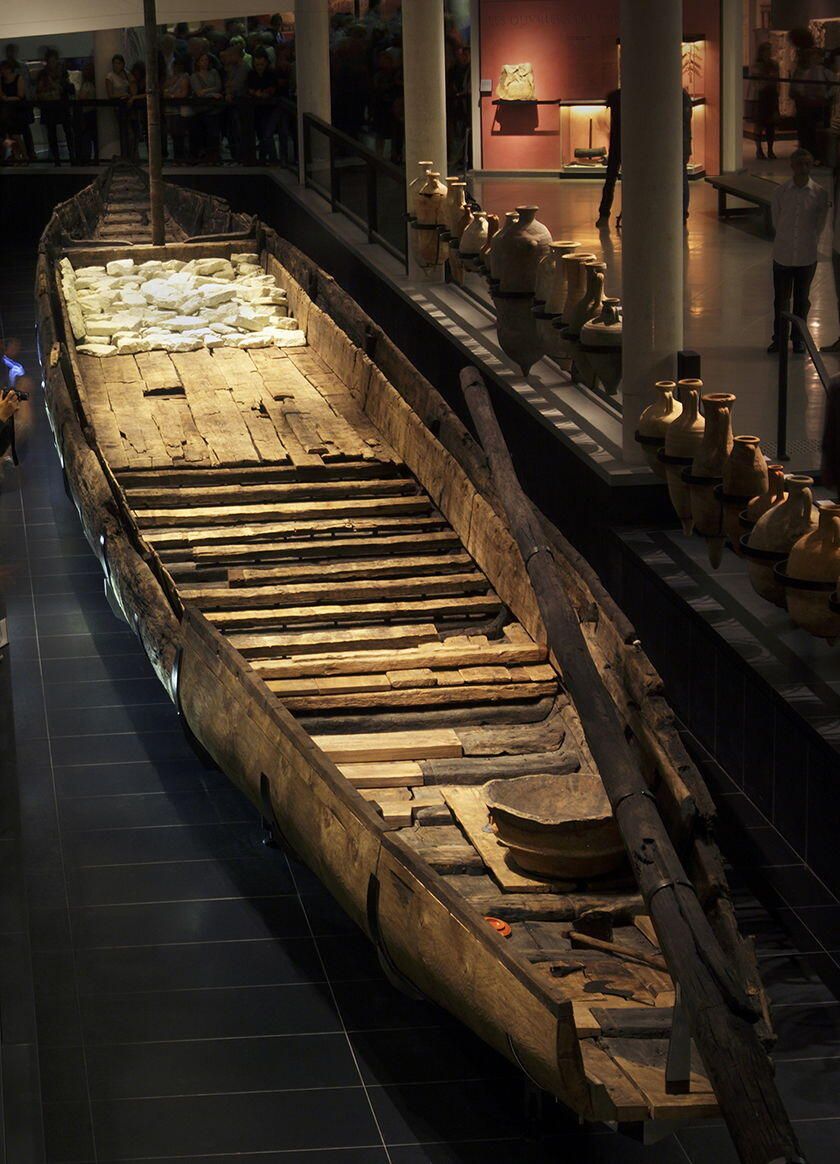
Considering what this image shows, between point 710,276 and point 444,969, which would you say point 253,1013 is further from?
point 710,276

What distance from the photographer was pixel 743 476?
7.60 metres

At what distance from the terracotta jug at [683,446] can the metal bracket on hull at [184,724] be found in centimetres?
229

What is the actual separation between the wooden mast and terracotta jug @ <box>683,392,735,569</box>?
9047mm

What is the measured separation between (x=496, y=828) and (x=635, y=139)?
414 centimetres

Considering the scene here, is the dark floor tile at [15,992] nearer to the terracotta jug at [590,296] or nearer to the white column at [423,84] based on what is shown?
the terracotta jug at [590,296]

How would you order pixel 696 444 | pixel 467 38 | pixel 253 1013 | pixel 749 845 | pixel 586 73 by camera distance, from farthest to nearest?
1. pixel 467 38
2. pixel 586 73
3. pixel 696 444
4. pixel 749 845
5. pixel 253 1013

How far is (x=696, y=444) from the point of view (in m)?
8.04

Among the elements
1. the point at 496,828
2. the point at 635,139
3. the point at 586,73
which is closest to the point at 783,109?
the point at 586,73

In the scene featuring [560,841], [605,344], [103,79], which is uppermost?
[103,79]

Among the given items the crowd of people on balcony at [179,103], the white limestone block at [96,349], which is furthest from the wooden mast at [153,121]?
the crowd of people on balcony at [179,103]

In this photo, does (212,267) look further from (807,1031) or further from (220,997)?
(807,1031)

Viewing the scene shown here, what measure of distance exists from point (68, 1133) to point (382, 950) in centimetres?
108

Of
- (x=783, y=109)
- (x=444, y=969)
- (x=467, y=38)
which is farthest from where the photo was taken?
(x=467, y=38)

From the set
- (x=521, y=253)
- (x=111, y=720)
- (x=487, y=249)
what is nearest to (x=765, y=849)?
(x=111, y=720)
